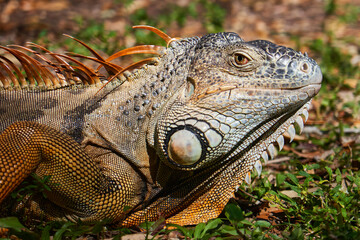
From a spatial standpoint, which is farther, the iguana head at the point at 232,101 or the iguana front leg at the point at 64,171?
the iguana head at the point at 232,101

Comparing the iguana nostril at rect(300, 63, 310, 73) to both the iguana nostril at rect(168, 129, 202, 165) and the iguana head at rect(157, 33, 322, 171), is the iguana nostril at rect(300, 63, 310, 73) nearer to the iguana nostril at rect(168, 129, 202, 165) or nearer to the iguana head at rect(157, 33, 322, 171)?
the iguana head at rect(157, 33, 322, 171)

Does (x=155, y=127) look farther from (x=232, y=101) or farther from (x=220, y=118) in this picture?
(x=232, y=101)

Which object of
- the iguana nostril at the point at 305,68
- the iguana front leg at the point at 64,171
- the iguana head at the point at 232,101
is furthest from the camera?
the iguana nostril at the point at 305,68

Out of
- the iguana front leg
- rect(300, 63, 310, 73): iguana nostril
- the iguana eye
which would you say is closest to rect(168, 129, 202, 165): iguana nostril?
the iguana front leg

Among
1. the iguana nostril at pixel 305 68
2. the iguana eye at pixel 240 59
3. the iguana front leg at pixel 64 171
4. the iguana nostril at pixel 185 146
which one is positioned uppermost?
the iguana nostril at pixel 305 68

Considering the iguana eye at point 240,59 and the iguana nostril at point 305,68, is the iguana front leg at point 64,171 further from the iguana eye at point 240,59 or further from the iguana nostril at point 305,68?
the iguana nostril at point 305,68

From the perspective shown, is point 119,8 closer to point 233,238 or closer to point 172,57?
point 172,57

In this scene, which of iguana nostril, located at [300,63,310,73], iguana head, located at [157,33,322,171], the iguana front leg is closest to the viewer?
the iguana front leg

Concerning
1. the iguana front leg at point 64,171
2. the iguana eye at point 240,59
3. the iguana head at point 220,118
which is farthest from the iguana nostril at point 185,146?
the iguana eye at point 240,59
